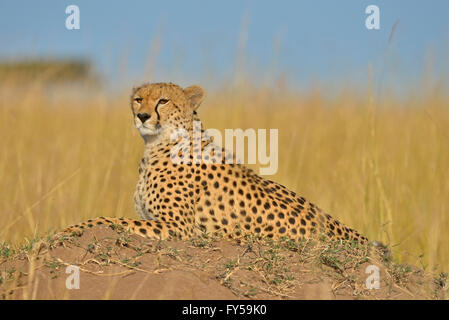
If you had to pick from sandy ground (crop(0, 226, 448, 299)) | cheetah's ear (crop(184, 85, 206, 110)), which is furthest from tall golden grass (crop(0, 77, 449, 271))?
cheetah's ear (crop(184, 85, 206, 110))

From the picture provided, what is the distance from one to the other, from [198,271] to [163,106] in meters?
1.34

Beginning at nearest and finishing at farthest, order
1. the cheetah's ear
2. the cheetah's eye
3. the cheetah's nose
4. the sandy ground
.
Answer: the sandy ground, the cheetah's nose, the cheetah's eye, the cheetah's ear

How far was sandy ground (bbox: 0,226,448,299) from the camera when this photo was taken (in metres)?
2.68

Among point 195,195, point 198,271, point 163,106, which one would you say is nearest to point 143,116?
point 163,106

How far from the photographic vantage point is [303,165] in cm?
663

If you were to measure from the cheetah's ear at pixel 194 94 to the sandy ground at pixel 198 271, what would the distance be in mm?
1101

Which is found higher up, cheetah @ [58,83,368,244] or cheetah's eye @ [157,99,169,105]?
cheetah's eye @ [157,99,169,105]

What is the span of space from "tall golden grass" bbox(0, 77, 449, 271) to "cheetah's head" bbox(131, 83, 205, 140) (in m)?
0.83

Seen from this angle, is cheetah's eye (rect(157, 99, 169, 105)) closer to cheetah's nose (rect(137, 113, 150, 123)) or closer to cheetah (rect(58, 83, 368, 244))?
cheetah (rect(58, 83, 368, 244))

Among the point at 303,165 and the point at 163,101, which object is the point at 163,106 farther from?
the point at 303,165

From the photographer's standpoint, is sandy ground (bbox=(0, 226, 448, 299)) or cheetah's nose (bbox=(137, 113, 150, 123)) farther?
cheetah's nose (bbox=(137, 113, 150, 123))
